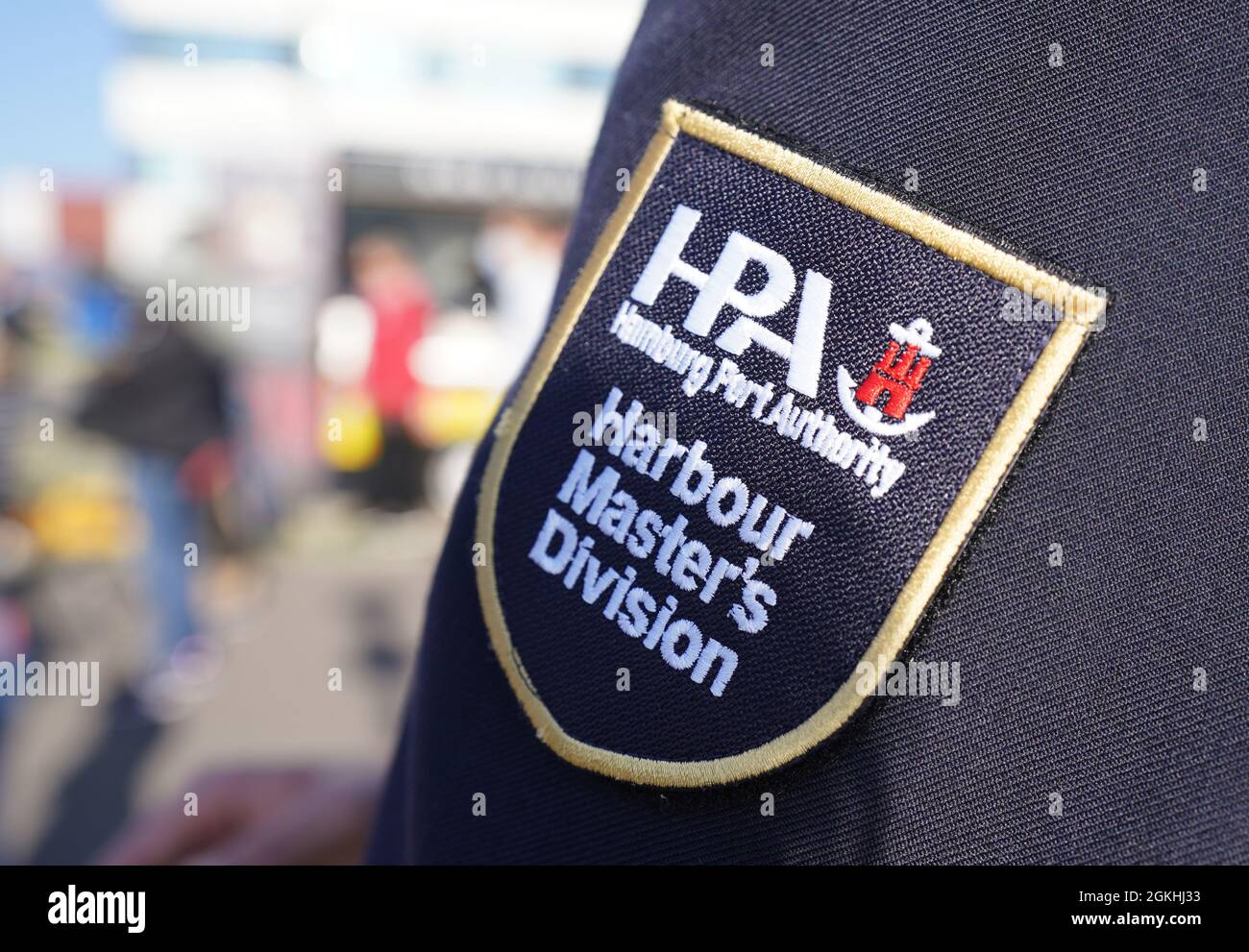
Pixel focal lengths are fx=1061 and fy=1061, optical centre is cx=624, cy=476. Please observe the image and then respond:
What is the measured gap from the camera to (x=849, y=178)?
0.57 metres

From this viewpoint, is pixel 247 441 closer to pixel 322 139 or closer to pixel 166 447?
pixel 166 447

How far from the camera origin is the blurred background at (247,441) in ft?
13.3

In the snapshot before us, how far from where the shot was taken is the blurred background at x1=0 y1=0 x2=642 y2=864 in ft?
13.3

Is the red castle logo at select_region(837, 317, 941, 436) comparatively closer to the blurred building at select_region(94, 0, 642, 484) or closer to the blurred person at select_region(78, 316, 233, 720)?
the blurred building at select_region(94, 0, 642, 484)

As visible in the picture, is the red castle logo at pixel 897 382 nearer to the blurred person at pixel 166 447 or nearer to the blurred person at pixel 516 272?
the blurred person at pixel 166 447

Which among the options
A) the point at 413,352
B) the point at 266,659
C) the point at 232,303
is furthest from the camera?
the point at 413,352

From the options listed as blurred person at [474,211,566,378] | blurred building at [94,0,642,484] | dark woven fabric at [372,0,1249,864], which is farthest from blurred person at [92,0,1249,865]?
blurred person at [474,211,566,378]

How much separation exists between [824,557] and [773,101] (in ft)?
0.87

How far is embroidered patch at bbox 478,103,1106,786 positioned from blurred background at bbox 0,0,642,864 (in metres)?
0.30

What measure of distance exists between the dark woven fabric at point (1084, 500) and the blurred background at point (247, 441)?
18.2 inches

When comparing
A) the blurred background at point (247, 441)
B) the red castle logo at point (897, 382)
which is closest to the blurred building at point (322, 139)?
the blurred background at point (247, 441)
